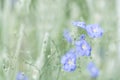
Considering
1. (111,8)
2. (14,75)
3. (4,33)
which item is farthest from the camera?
(111,8)

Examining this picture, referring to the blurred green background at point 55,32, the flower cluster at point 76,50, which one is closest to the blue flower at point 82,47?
the flower cluster at point 76,50

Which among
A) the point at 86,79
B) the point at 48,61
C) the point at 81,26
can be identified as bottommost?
the point at 86,79

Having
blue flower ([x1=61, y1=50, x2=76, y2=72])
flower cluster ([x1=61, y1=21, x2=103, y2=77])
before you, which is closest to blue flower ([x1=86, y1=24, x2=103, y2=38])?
flower cluster ([x1=61, y1=21, x2=103, y2=77])

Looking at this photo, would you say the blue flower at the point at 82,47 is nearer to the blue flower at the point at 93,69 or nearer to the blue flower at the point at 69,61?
the blue flower at the point at 69,61

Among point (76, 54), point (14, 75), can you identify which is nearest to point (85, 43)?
point (76, 54)

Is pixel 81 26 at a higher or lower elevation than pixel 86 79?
higher

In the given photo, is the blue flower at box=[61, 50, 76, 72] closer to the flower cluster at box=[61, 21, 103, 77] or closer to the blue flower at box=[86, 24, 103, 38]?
the flower cluster at box=[61, 21, 103, 77]

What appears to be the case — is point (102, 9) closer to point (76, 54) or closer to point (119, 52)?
point (119, 52)
